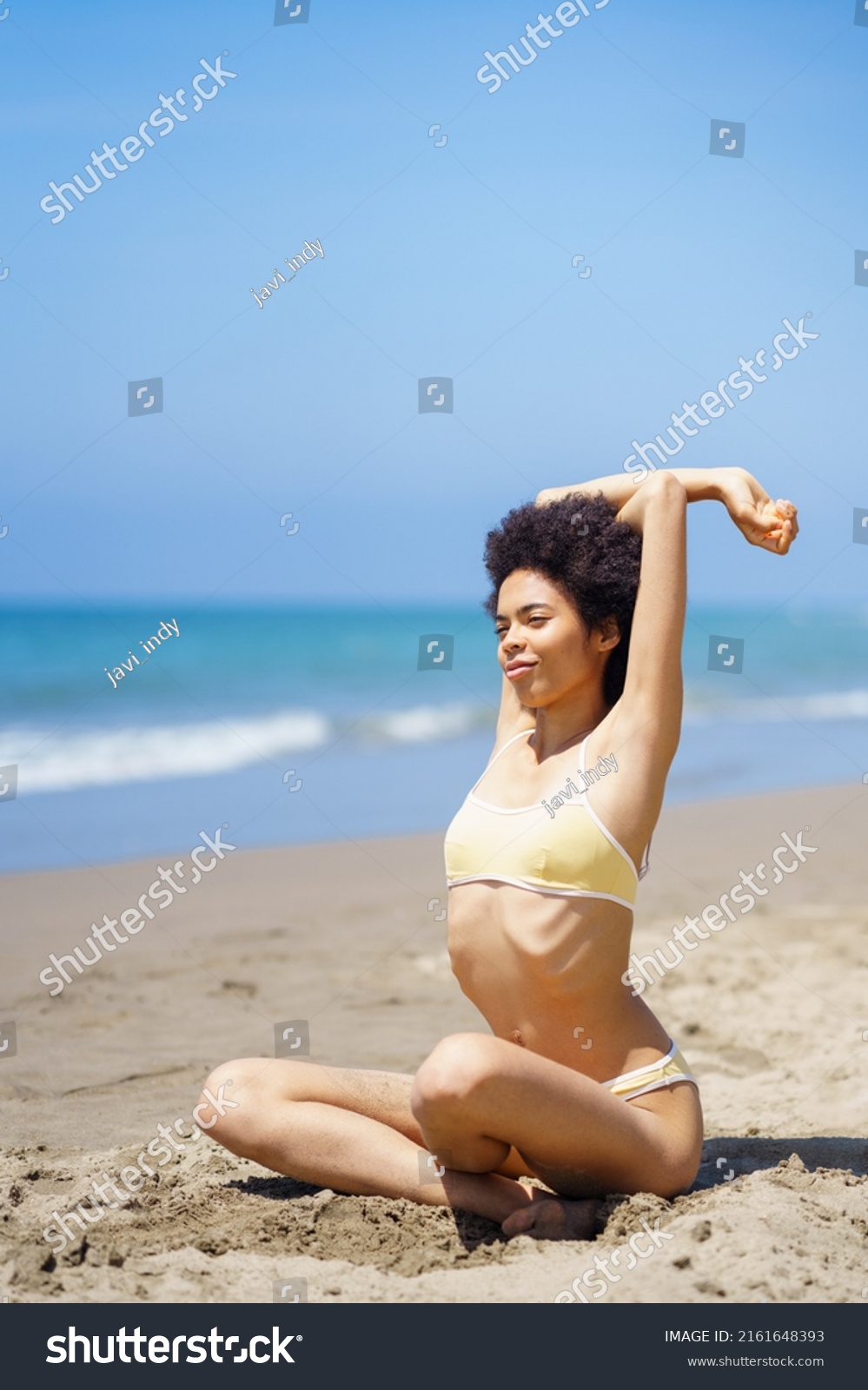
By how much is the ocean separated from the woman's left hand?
1.37 metres

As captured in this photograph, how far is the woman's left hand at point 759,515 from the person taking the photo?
11.7 feet

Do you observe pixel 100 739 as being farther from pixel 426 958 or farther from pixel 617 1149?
pixel 617 1149

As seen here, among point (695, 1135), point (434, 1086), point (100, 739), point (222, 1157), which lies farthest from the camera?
point (100, 739)

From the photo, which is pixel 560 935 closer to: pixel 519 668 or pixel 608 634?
pixel 519 668

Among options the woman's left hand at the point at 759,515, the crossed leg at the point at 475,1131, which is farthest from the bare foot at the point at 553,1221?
the woman's left hand at the point at 759,515

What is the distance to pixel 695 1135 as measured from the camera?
357 cm

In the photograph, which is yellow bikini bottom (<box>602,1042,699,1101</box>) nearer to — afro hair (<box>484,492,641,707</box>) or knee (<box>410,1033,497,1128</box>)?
knee (<box>410,1033,497,1128</box>)
